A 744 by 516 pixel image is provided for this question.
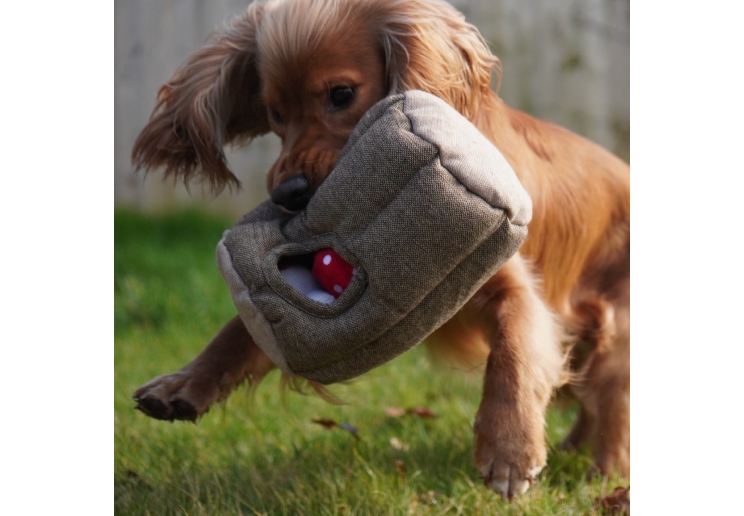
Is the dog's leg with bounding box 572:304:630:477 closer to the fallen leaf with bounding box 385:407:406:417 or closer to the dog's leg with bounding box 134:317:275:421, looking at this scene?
the fallen leaf with bounding box 385:407:406:417

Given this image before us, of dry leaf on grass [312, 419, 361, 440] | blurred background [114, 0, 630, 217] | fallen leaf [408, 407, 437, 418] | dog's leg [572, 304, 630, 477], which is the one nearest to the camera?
blurred background [114, 0, 630, 217]

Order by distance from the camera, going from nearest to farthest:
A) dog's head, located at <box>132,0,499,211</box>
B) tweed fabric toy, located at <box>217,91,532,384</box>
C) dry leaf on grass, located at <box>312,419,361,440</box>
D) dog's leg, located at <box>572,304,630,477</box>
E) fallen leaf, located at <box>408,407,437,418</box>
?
1. tweed fabric toy, located at <box>217,91,532,384</box>
2. dog's head, located at <box>132,0,499,211</box>
3. dog's leg, located at <box>572,304,630,477</box>
4. dry leaf on grass, located at <box>312,419,361,440</box>
5. fallen leaf, located at <box>408,407,437,418</box>

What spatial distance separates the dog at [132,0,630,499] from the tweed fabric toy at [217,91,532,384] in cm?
22

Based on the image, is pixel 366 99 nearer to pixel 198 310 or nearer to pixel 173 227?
pixel 173 227

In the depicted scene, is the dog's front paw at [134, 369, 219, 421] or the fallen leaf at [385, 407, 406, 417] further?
the fallen leaf at [385, 407, 406, 417]

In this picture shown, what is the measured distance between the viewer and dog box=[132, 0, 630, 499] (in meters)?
2.37

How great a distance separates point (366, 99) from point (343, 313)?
69 cm

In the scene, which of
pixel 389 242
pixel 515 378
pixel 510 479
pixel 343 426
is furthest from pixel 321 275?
pixel 343 426

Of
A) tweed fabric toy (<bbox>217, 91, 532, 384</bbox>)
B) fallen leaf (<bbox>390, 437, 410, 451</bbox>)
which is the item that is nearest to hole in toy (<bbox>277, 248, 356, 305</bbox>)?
tweed fabric toy (<bbox>217, 91, 532, 384</bbox>)

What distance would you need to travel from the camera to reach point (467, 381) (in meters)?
3.40

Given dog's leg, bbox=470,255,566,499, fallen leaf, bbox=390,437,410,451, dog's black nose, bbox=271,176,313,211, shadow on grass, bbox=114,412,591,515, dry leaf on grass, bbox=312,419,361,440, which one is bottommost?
fallen leaf, bbox=390,437,410,451

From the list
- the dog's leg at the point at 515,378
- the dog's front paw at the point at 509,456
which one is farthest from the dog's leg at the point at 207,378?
the dog's front paw at the point at 509,456

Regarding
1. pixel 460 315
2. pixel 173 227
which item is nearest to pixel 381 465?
pixel 460 315

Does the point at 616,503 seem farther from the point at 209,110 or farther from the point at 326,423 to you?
the point at 209,110
